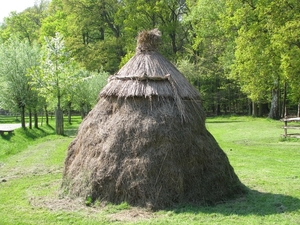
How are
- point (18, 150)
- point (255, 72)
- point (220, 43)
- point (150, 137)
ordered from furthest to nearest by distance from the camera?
point (220, 43)
point (255, 72)
point (18, 150)
point (150, 137)

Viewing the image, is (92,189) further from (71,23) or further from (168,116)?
(71,23)

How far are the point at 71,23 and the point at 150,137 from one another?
5033 cm

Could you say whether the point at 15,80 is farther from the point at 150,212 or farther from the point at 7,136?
the point at 150,212

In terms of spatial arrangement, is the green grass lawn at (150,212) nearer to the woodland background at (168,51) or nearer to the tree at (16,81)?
the woodland background at (168,51)

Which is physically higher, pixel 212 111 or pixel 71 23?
pixel 71 23

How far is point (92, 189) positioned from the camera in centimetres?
862

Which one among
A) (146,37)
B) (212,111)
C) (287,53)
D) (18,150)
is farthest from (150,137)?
(212,111)

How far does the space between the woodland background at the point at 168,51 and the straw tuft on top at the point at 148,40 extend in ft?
54.5

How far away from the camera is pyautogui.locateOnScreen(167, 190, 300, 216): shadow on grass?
7993 mm

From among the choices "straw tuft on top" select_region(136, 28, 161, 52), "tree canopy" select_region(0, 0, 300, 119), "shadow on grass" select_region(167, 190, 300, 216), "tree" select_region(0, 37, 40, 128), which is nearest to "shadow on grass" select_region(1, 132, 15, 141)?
"tree" select_region(0, 37, 40, 128)

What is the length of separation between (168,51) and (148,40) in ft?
149

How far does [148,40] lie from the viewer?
10086mm

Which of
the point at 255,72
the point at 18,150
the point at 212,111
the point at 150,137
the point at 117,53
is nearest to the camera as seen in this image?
the point at 150,137

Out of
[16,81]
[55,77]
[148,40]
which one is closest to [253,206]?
[148,40]
